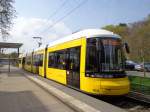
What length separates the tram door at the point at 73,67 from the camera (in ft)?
55.4

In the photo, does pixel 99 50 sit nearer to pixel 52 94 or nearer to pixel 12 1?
pixel 52 94

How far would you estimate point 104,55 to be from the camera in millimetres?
15156

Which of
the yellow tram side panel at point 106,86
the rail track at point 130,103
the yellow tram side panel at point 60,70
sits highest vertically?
the yellow tram side panel at point 60,70

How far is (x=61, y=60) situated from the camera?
2105 centimetres

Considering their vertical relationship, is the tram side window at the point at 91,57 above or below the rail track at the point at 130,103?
above

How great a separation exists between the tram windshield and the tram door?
144cm

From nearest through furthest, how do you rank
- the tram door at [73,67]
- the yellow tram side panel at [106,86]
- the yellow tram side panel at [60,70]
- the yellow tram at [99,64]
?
1. the yellow tram side panel at [106,86]
2. the yellow tram at [99,64]
3. the tram door at [73,67]
4. the yellow tram side panel at [60,70]

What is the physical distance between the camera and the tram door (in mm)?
16875

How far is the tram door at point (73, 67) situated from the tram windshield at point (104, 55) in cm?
144

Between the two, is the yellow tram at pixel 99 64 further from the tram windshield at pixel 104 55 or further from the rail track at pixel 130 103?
the rail track at pixel 130 103

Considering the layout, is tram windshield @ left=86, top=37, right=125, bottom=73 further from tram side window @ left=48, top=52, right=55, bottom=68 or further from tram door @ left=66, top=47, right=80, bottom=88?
tram side window @ left=48, top=52, right=55, bottom=68

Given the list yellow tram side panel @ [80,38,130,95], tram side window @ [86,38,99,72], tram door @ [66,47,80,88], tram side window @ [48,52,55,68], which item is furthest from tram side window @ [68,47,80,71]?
tram side window @ [48,52,55,68]

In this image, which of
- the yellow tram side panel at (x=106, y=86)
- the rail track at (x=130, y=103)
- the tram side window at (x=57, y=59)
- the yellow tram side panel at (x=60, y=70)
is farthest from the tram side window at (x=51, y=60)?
the yellow tram side panel at (x=106, y=86)

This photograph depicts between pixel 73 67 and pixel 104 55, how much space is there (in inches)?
117
